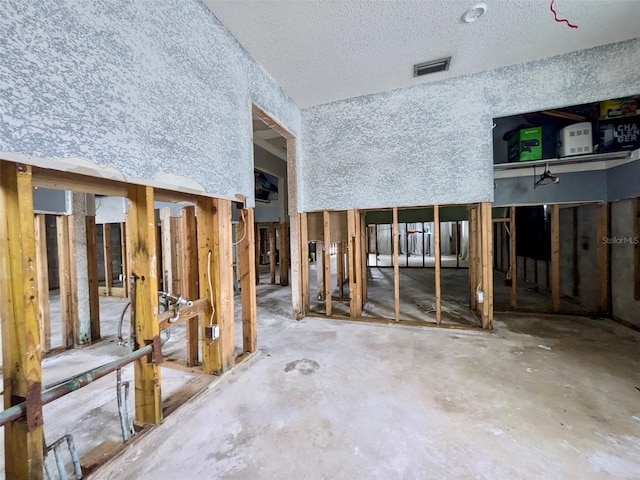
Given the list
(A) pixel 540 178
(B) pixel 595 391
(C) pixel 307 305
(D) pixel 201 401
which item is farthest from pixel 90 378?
(A) pixel 540 178

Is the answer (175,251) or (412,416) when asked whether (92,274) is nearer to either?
(175,251)

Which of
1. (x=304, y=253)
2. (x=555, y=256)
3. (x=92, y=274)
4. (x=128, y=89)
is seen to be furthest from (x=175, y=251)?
(x=555, y=256)

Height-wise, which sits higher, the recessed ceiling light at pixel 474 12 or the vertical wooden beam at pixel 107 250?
the recessed ceiling light at pixel 474 12

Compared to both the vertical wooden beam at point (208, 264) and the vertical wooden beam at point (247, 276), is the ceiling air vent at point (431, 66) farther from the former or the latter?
the vertical wooden beam at point (208, 264)

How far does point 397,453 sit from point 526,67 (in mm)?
4209

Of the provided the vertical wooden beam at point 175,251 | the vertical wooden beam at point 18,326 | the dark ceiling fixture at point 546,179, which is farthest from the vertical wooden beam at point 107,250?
the dark ceiling fixture at point 546,179

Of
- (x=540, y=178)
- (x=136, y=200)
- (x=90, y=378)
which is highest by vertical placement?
(x=540, y=178)

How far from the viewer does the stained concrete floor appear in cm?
146

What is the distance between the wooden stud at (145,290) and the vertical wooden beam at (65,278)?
7.89 feet

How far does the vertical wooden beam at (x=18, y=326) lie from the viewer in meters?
1.18

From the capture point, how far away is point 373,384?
2268mm

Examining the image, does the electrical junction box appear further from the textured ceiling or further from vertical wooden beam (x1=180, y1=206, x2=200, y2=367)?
vertical wooden beam (x1=180, y1=206, x2=200, y2=367)

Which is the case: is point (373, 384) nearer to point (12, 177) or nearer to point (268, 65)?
point (12, 177)

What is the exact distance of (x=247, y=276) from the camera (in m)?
2.88
